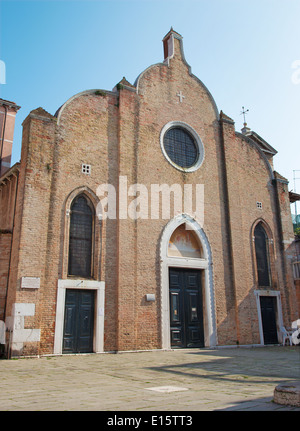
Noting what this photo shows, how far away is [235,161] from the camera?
18.4 meters

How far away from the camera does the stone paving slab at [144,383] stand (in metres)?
4.67

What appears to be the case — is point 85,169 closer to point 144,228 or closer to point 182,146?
point 144,228

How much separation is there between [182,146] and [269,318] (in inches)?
359

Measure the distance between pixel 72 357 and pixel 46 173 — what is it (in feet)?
20.3

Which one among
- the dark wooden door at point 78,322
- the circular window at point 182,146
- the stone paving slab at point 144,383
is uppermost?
the circular window at point 182,146

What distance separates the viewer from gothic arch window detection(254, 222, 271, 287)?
59.0 feet

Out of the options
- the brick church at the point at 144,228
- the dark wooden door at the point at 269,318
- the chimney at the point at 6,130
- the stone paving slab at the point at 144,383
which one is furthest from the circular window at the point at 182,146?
the chimney at the point at 6,130

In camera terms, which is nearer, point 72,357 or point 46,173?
point 72,357

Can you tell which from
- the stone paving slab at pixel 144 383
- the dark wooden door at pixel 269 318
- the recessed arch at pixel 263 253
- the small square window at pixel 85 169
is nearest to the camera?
the stone paving slab at pixel 144 383

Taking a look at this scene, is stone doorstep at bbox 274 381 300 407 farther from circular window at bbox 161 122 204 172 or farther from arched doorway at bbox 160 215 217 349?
circular window at bbox 161 122 204 172

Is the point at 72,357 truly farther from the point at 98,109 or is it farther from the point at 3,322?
the point at 98,109

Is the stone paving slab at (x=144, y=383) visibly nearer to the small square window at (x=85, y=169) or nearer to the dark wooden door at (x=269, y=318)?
the dark wooden door at (x=269, y=318)

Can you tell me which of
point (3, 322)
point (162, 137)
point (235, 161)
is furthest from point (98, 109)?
point (3, 322)

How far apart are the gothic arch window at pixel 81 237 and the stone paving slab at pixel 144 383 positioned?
321 cm
